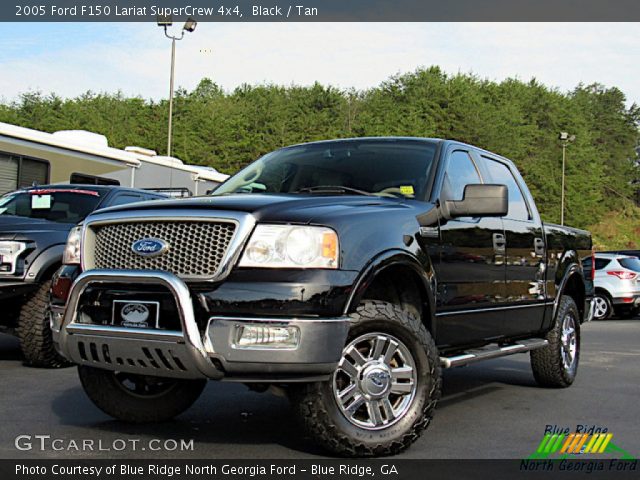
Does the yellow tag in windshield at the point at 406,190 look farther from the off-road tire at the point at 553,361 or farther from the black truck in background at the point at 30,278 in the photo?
the black truck in background at the point at 30,278

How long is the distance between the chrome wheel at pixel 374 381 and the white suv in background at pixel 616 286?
15.0m

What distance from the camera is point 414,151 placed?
6.08m

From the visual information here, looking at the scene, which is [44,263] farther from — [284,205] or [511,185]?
[511,185]

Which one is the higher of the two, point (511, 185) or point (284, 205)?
point (511, 185)

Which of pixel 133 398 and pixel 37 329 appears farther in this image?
→ pixel 37 329

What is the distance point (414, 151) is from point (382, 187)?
0.49 metres

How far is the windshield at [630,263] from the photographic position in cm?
1911

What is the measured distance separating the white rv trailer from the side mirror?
6491 millimetres

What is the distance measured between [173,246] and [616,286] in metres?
16.0

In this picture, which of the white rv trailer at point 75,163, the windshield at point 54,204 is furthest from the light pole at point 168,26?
the windshield at point 54,204

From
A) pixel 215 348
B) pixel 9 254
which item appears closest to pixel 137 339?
pixel 215 348

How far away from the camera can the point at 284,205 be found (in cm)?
468
